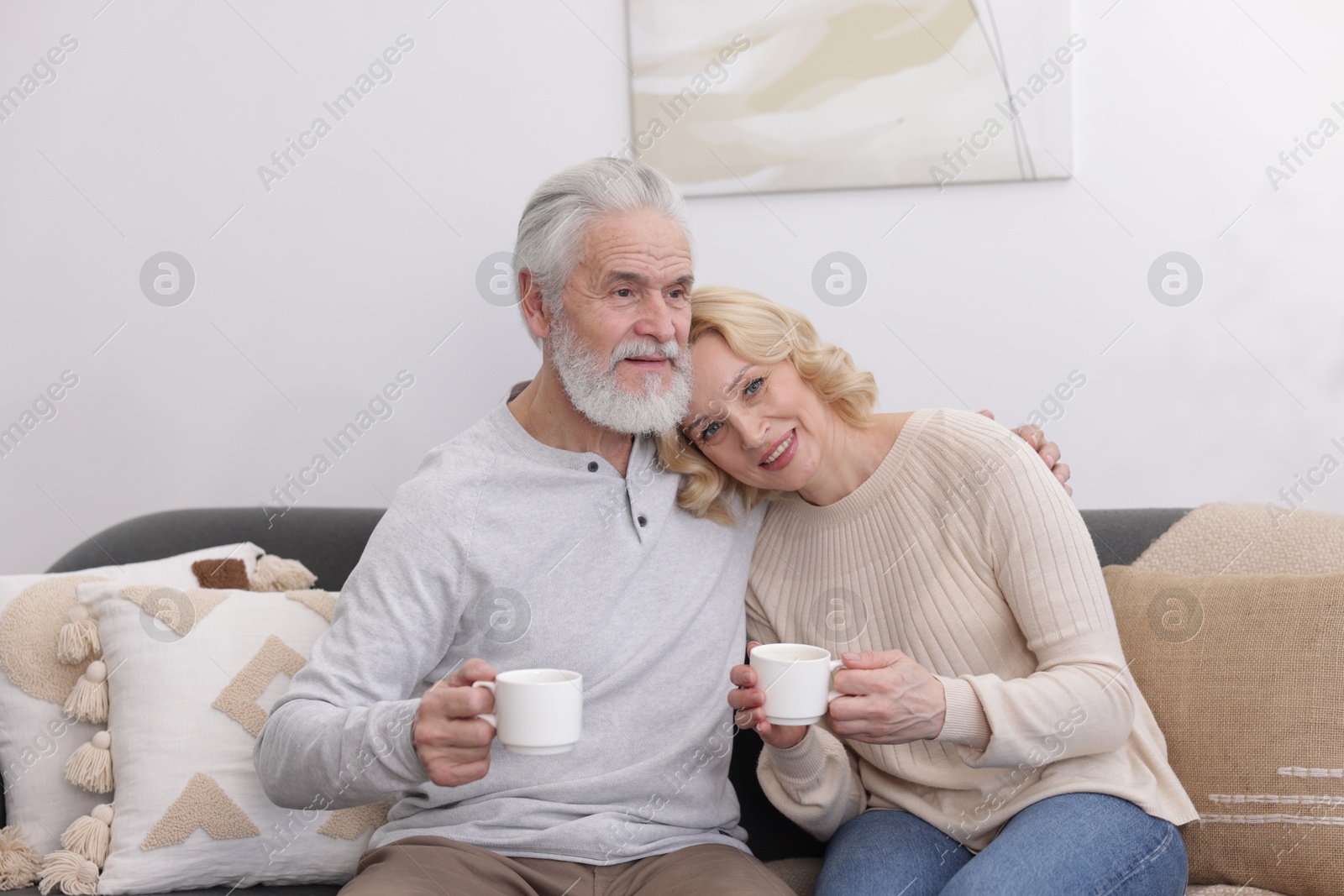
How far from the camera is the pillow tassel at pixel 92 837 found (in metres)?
1.71

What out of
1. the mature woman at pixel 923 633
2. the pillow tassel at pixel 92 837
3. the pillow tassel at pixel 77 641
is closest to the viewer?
the mature woman at pixel 923 633

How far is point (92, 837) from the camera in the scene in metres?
1.72

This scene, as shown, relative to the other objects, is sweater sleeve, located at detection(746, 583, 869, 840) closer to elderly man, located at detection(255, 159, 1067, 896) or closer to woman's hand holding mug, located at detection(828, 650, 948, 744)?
elderly man, located at detection(255, 159, 1067, 896)

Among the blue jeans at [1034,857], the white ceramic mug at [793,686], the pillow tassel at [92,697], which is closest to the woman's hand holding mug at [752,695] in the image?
the white ceramic mug at [793,686]

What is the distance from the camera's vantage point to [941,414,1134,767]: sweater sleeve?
4.53 feet

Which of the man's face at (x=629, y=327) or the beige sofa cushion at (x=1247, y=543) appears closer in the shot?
the man's face at (x=629, y=327)

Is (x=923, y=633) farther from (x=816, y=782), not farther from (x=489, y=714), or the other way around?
(x=489, y=714)

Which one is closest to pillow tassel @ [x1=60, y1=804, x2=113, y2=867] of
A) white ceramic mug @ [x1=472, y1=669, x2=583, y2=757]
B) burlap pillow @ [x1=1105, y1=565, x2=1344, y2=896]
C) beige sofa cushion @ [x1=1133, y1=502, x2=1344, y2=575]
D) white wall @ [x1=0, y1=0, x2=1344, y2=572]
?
white wall @ [x1=0, y1=0, x2=1344, y2=572]

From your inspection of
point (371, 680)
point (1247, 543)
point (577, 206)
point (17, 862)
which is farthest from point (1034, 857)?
point (17, 862)

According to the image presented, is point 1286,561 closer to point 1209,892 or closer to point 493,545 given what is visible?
point 1209,892

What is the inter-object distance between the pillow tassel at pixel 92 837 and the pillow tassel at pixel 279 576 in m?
0.49

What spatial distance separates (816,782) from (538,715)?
661 millimetres

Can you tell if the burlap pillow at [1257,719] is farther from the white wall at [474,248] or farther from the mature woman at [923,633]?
the white wall at [474,248]

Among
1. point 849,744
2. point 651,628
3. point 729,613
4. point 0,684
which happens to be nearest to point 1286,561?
point 849,744
